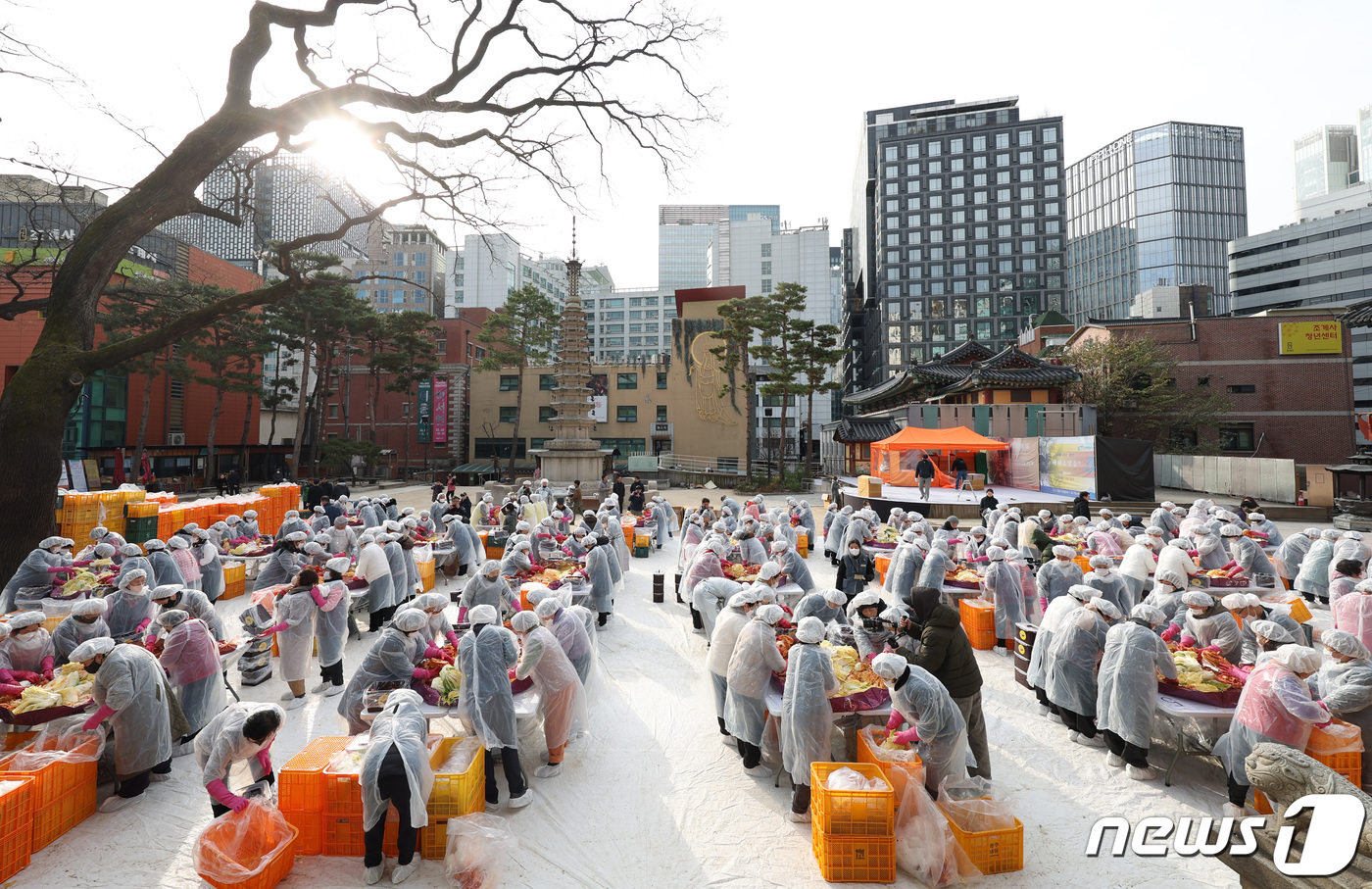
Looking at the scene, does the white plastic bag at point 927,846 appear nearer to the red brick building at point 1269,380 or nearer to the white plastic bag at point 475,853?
the white plastic bag at point 475,853

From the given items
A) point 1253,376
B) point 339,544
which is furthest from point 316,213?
point 1253,376

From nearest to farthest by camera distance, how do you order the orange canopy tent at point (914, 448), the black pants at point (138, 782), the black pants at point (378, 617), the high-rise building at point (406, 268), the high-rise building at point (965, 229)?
the black pants at point (138, 782) → the black pants at point (378, 617) → the orange canopy tent at point (914, 448) → the high-rise building at point (965, 229) → the high-rise building at point (406, 268)

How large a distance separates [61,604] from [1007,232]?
78.5 meters

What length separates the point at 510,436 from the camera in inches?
1857

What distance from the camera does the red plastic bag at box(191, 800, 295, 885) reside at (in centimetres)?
391

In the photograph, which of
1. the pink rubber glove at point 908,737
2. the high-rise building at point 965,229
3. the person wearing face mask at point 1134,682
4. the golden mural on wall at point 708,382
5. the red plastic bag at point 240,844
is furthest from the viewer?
the high-rise building at point 965,229

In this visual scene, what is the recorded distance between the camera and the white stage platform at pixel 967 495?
878 inches

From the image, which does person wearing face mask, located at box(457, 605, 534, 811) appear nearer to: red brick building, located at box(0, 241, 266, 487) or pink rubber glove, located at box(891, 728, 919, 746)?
pink rubber glove, located at box(891, 728, 919, 746)

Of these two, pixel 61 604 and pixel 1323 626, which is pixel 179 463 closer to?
pixel 61 604

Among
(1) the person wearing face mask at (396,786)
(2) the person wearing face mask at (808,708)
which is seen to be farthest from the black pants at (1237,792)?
(1) the person wearing face mask at (396,786)

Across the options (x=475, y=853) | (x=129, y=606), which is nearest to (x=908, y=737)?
(x=475, y=853)

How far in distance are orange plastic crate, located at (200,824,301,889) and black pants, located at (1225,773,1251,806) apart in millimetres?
7259

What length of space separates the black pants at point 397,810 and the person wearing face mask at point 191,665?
2.98 m

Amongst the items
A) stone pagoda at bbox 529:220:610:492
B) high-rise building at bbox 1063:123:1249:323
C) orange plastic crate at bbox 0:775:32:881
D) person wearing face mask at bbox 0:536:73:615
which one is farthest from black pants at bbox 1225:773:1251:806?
high-rise building at bbox 1063:123:1249:323
